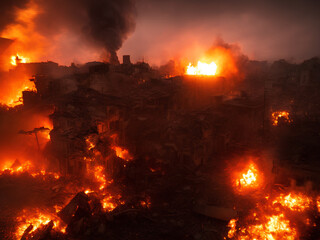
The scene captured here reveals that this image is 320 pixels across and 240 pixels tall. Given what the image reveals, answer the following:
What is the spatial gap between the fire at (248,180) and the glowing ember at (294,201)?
1294mm

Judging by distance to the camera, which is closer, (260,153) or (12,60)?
(260,153)

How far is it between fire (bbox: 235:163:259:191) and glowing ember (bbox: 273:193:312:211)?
129 centimetres

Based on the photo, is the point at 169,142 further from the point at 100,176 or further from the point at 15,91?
the point at 15,91

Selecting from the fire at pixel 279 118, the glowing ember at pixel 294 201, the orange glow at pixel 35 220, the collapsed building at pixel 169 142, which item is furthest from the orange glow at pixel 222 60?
the orange glow at pixel 35 220

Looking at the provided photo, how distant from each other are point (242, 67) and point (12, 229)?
39760mm

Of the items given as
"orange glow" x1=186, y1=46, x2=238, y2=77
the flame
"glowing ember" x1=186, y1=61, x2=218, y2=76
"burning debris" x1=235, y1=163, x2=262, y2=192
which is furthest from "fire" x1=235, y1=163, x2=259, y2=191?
"orange glow" x1=186, y1=46, x2=238, y2=77

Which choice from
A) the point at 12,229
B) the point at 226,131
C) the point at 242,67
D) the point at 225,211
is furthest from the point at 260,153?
the point at 242,67

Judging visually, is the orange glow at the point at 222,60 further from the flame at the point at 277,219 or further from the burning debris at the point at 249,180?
the flame at the point at 277,219

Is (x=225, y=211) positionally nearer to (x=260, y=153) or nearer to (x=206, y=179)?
(x=206, y=179)

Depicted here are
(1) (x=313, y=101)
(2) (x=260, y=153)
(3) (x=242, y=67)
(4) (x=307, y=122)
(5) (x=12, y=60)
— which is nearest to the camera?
(2) (x=260, y=153)

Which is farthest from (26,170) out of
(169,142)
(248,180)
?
(248,180)

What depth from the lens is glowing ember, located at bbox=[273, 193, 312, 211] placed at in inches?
353

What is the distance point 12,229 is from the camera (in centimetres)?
812

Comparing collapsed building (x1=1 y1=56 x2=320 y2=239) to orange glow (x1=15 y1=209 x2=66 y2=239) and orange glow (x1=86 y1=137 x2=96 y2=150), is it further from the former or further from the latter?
orange glow (x1=15 y1=209 x2=66 y2=239)
